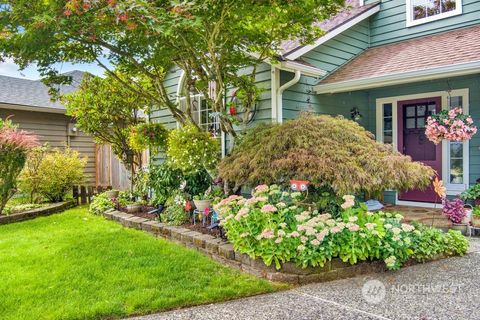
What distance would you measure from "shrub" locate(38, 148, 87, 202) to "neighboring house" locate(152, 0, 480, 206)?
3.32 meters

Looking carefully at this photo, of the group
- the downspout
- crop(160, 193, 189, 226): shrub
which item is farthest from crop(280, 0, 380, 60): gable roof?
crop(160, 193, 189, 226): shrub

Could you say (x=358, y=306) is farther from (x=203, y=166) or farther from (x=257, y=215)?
(x=203, y=166)

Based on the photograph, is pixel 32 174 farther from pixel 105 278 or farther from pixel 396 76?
pixel 396 76

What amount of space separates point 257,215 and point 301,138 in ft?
3.70

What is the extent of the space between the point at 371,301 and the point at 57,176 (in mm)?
8005

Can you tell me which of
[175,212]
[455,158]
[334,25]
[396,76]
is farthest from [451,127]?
[175,212]

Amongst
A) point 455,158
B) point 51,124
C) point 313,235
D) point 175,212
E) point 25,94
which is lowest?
point 175,212

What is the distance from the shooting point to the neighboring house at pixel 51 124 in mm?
11352

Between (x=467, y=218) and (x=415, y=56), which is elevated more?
(x=415, y=56)

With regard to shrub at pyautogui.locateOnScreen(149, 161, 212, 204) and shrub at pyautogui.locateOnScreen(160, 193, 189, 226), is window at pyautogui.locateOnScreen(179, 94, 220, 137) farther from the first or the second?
shrub at pyautogui.locateOnScreen(160, 193, 189, 226)

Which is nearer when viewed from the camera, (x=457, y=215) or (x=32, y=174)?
(x=457, y=215)

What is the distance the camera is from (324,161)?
417 centimetres

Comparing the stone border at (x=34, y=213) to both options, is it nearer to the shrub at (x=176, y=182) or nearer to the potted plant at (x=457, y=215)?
the shrub at (x=176, y=182)

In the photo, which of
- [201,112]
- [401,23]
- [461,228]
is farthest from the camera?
[201,112]
